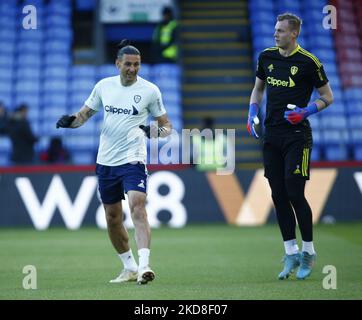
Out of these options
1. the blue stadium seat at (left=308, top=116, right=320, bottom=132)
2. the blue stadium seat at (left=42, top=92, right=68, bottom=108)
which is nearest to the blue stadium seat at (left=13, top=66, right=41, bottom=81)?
the blue stadium seat at (left=42, top=92, right=68, bottom=108)

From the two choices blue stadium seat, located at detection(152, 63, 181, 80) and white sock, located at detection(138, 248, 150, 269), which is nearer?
white sock, located at detection(138, 248, 150, 269)

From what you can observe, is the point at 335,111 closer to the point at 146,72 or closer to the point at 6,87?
the point at 146,72

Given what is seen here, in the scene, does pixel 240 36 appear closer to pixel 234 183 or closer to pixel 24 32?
pixel 24 32

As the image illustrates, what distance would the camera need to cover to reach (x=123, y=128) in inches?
349

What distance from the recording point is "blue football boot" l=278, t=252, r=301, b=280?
8945mm

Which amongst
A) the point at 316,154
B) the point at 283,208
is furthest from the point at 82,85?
the point at 283,208

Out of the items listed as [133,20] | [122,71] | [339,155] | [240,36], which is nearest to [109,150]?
[122,71]

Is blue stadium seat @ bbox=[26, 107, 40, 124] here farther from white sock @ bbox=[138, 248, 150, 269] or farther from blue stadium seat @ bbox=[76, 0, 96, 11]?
white sock @ bbox=[138, 248, 150, 269]

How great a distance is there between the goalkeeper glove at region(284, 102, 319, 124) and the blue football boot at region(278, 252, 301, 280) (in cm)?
131

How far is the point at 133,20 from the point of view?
70.2 feet

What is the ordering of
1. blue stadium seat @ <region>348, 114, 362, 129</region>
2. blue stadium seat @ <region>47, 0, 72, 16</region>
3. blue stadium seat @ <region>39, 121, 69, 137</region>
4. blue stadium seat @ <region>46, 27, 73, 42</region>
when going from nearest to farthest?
blue stadium seat @ <region>39, 121, 69, 137</region>
blue stadium seat @ <region>348, 114, 362, 129</region>
blue stadium seat @ <region>46, 27, 73, 42</region>
blue stadium seat @ <region>47, 0, 72, 16</region>

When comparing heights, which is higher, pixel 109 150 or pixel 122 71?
pixel 122 71
